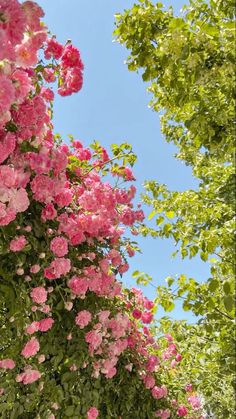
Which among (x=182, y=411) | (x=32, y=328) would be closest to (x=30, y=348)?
(x=32, y=328)

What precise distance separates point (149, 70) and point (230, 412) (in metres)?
1.59

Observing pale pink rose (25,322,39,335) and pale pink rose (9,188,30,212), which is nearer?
pale pink rose (9,188,30,212)

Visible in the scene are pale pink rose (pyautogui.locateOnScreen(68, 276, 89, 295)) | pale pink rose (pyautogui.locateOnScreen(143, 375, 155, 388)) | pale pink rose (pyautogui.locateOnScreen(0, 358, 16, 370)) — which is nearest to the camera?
pale pink rose (pyautogui.locateOnScreen(0, 358, 16, 370))

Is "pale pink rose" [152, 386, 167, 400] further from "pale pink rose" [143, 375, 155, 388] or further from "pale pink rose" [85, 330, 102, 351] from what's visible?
"pale pink rose" [85, 330, 102, 351]

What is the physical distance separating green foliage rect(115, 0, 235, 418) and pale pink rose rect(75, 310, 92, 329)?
67 centimetres

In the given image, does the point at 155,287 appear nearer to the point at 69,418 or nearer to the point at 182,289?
the point at 182,289

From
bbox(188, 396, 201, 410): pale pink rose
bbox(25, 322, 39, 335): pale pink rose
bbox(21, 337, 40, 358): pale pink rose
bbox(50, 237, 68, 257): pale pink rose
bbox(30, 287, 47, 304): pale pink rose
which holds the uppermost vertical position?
bbox(188, 396, 201, 410): pale pink rose

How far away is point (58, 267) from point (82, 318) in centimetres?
40

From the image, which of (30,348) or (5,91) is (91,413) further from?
(5,91)

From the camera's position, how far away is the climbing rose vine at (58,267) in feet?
7.84

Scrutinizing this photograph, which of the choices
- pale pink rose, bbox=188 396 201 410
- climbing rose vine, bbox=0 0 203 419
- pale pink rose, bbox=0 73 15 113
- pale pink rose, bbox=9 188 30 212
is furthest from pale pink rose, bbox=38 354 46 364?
pale pink rose, bbox=188 396 201 410

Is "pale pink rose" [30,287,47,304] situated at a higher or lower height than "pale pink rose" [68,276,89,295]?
lower

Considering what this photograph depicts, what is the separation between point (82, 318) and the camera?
264 cm

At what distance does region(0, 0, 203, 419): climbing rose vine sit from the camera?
239 cm
